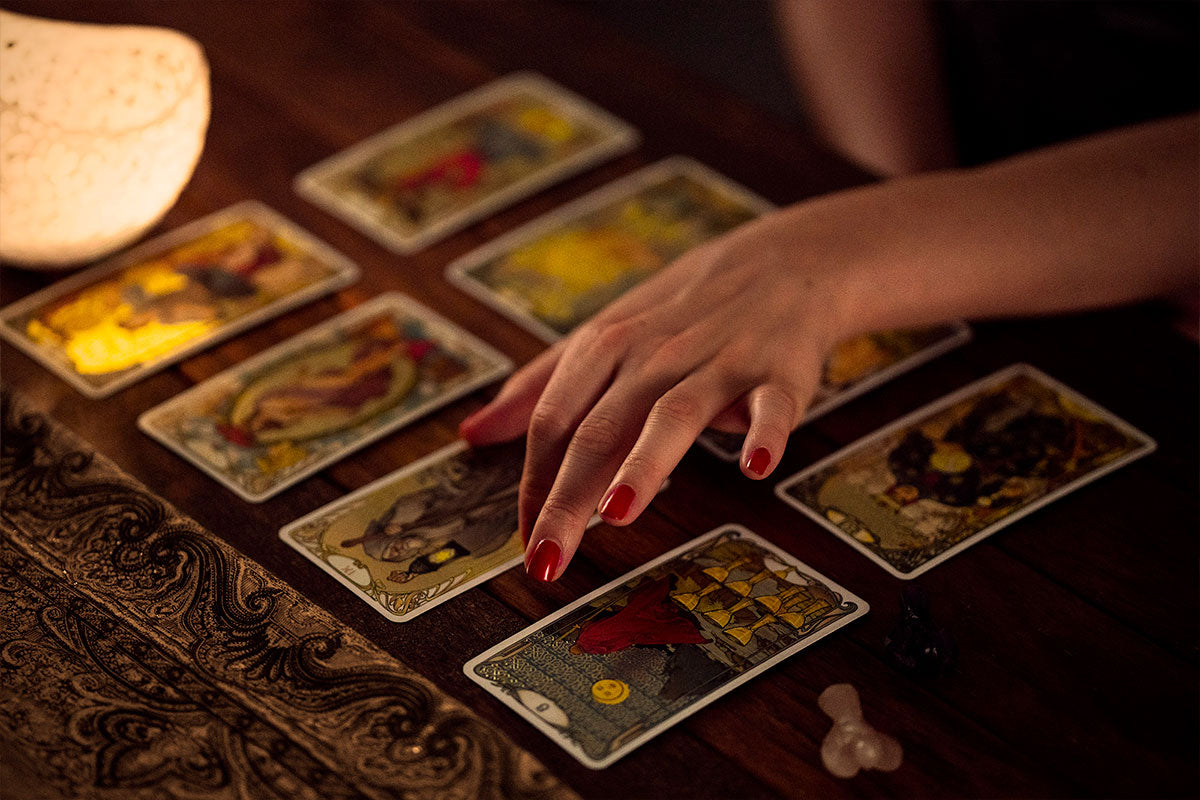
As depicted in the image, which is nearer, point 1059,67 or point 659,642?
point 659,642

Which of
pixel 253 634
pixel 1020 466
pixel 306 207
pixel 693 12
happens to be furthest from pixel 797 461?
pixel 693 12

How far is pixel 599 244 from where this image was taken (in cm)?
119

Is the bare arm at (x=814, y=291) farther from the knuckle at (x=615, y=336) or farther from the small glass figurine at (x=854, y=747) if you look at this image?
the small glass figurine at (x=854, y=747)

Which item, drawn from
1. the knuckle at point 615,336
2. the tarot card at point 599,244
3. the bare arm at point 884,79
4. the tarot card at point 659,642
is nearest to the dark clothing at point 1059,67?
the bare arm at point 884,79

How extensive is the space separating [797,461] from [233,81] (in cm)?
79

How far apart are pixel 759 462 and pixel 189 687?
0.39 m

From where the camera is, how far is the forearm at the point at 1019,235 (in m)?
1.04

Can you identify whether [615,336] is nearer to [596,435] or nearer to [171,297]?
[596,435]

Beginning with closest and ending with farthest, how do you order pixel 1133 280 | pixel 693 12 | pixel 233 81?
pixel 1133 280, pixel 233 81, pixel 693 12

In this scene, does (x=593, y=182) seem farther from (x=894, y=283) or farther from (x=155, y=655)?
(x=155, y=655)

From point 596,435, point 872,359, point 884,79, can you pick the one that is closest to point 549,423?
point 596,435

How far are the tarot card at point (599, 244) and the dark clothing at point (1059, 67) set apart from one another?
0.38 m

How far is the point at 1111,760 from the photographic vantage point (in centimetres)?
75

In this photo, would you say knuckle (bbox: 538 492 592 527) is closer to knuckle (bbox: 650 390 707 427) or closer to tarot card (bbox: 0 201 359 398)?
knuckle (bbox: 650 390 707 427)
